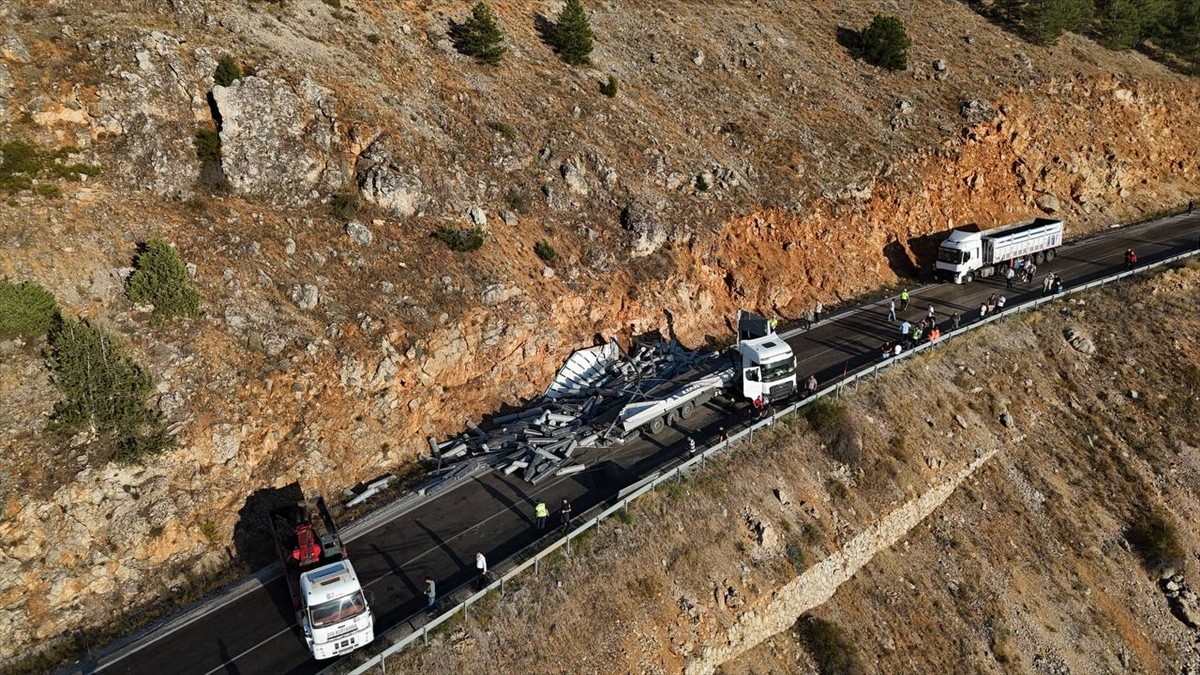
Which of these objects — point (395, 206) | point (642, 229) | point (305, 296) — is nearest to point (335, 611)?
point (305, 296)

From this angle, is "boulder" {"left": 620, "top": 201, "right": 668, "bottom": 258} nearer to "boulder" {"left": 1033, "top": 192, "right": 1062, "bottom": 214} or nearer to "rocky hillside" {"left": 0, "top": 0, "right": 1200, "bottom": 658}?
"rocky hillside" {"left": 0, "top": 0, "right": 1200, "bottom": 658}

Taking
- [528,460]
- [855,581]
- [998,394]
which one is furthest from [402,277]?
[998,394]

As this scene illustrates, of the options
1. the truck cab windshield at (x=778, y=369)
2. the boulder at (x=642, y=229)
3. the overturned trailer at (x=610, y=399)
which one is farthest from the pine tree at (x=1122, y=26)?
the truck cab windshield at (x=778, y=369)

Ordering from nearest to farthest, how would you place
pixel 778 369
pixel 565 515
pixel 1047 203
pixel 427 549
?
pixel 565 515 < pixel 427 549 < pixel 778 369 < pixel 1047 203

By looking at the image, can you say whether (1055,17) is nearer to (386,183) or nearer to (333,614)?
(386,183)

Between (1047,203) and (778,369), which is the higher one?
(1047,203)

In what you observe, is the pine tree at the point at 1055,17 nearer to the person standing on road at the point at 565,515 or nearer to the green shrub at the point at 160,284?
the person standing on road at the point at 565,515

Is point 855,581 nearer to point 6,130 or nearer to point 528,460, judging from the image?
point 528,460
